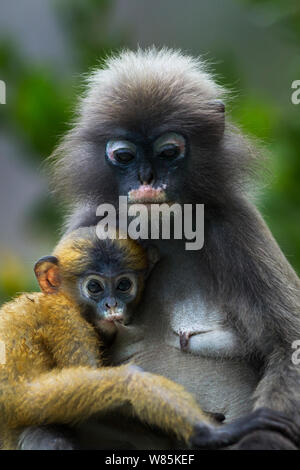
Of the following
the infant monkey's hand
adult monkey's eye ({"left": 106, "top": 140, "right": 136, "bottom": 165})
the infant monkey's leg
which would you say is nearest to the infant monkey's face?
the infant monkey's leg

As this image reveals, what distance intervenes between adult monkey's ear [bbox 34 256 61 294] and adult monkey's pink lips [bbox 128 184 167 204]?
581 millimetres

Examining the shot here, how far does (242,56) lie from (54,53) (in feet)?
8.23

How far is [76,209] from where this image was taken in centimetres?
505

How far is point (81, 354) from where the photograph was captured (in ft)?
13.7

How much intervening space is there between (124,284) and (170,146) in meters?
0.72

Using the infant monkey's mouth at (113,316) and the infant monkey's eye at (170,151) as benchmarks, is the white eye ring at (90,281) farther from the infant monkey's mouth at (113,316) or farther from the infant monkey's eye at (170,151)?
the infant monkey's eye at (170,151)

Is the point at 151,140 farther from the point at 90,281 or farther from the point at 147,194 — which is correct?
the point at 90,281

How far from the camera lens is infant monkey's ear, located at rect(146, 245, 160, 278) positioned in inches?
177

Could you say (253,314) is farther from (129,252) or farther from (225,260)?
(129,252)

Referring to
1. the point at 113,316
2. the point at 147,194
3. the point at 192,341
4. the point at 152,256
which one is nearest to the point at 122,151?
the point at 147,194

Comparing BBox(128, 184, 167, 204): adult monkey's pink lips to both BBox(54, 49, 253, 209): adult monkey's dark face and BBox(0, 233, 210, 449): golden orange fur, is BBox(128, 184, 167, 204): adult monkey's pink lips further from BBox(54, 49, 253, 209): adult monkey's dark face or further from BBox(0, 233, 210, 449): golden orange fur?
BBox(0, 233, 210, 449): golden orange fur

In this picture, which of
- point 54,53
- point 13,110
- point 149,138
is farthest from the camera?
point 54,53

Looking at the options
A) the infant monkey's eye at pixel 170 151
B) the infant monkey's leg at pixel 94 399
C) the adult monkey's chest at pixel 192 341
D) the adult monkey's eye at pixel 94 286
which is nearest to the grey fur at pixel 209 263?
the adult monkey's chest at pixel 192 341

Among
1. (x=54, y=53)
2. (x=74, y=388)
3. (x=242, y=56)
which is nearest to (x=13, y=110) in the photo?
(x=54, y=53)
